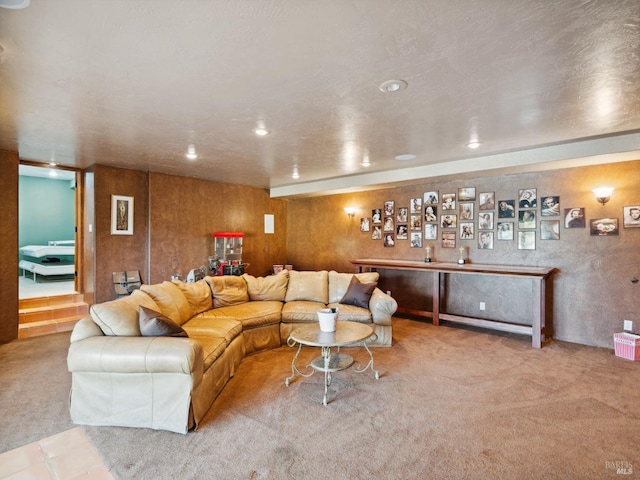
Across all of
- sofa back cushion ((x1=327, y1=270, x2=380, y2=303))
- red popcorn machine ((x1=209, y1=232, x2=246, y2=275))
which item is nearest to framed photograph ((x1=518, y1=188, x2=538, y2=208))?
sofa back cushion ((x1=327, y1=270, x2=380, y2=303))

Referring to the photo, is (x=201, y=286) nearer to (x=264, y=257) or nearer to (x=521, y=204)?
(x=264, y=257)

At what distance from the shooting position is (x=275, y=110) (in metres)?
3.02

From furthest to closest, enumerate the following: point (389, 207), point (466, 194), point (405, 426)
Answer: point (389, 207) → point (466, 194) → point (405, 426)

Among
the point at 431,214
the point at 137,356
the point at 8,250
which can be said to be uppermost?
the point at 431,214

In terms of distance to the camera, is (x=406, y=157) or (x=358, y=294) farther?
(x=406, y=157)

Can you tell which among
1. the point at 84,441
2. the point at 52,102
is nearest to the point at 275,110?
the point at 52,102

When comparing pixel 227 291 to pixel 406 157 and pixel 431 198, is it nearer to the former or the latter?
pixel 406 157

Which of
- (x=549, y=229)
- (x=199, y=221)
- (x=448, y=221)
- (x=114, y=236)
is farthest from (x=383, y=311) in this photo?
(x=114, y=236)

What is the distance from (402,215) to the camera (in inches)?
249

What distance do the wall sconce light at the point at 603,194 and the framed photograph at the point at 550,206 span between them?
439mm

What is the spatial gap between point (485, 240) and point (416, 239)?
1.19 meters

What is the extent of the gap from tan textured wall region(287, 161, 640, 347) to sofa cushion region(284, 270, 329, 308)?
1.97 meters

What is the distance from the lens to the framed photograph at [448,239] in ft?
18.7

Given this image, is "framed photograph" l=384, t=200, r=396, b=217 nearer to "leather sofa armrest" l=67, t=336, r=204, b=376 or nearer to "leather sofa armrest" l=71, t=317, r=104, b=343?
"leather sofa armrest" l=67, t=336, r=204, b=376
